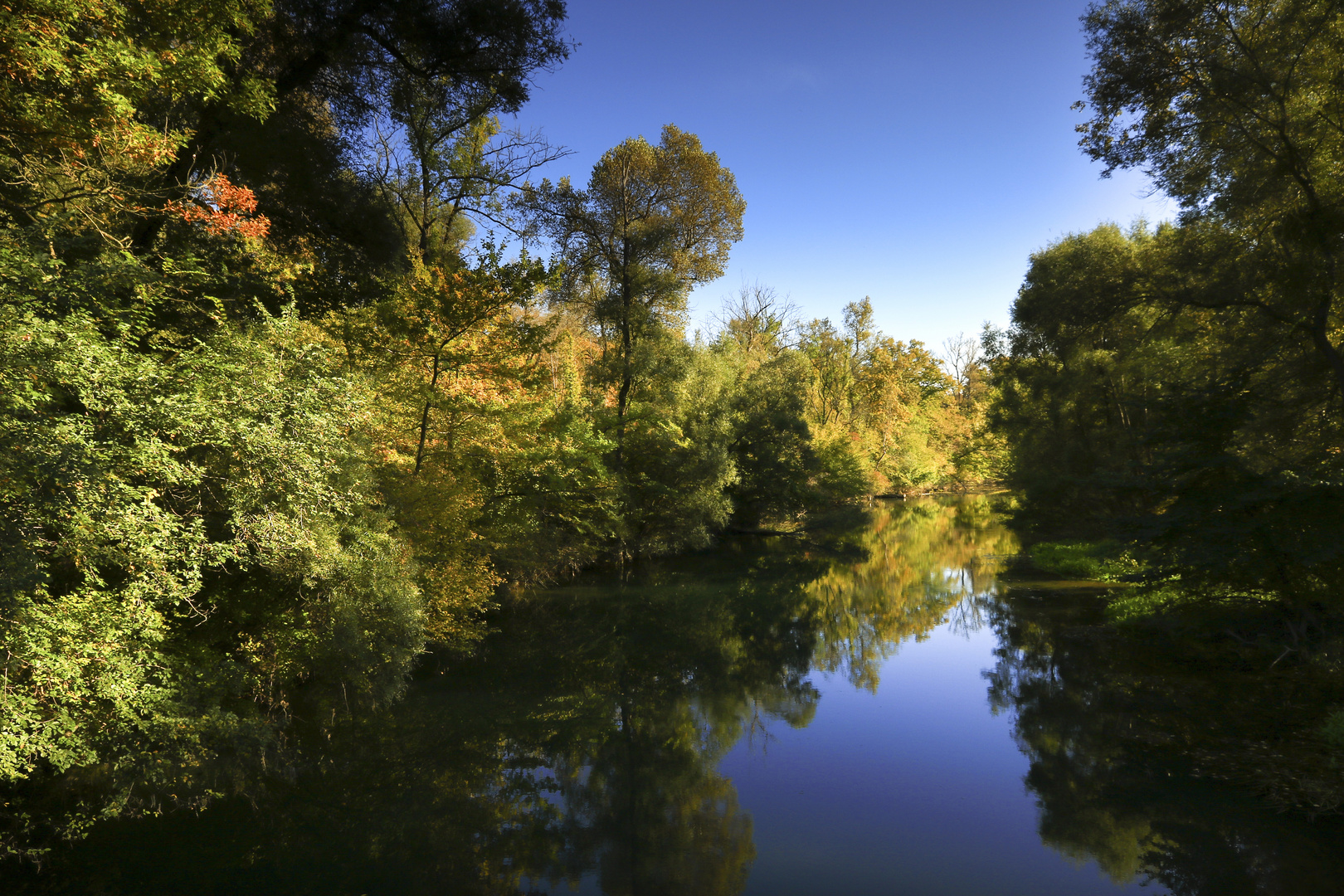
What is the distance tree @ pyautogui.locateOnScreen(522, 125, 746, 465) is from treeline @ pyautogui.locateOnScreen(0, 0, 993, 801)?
6.01 meters

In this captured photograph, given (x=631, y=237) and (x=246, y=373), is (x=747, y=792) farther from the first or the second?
(x=631, y=237)

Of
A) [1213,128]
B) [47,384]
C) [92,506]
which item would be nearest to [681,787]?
[92,506]

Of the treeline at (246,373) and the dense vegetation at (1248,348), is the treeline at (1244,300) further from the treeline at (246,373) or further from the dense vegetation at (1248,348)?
the treeline at (246,373)

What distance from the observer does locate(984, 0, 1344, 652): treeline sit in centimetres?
948

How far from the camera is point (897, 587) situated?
2098 cm

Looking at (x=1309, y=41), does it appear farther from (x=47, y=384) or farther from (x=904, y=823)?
(x=47, y=384)

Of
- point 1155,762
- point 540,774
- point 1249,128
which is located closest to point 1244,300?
point 1249,128

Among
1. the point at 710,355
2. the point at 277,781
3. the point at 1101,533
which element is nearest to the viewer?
the point at 277,781

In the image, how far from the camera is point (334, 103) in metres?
10.7

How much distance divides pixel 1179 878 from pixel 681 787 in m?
5.22

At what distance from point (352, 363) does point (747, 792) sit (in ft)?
30.5

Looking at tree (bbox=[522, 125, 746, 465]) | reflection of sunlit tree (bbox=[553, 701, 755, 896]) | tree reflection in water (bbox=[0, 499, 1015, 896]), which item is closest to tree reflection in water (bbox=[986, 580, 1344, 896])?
tree reflection in water (bbox=[0, 499, 1015, 896])

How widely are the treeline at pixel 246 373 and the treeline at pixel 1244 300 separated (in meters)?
10.5

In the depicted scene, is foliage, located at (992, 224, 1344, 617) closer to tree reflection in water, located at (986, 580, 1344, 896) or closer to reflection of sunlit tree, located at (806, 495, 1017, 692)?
tree reflection in water, located at (986, 580, 1344, 896)
